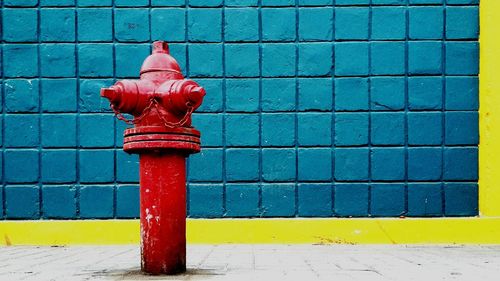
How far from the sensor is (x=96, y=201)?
171 inches

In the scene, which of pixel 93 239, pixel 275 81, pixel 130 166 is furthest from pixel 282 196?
pixel 93 239

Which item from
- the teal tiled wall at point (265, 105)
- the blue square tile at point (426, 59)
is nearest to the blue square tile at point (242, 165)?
the teal tiled wall at point (265, 105)

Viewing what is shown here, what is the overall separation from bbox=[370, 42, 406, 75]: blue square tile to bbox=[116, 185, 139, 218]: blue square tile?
2.05 meters

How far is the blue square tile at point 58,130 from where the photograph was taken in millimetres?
4359

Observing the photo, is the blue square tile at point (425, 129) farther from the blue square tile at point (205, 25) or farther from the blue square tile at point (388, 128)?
the blue square tile at point (205, 25)

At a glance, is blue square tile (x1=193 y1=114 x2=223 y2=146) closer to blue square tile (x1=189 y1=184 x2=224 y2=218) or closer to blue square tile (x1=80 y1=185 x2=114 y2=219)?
blue square tile (x1=189 y1=184 x2=224 y2=218)

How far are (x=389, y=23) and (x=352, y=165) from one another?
113cm

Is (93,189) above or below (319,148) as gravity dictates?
below

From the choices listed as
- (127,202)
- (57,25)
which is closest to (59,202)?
(127,202)

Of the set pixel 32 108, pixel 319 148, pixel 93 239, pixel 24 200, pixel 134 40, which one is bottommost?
pixel 93 239

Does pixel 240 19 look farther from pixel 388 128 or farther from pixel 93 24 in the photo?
pixel 388 128

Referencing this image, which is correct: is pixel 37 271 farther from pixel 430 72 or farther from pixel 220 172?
pixel 430 72

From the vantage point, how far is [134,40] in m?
4.39

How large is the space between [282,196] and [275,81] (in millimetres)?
883
